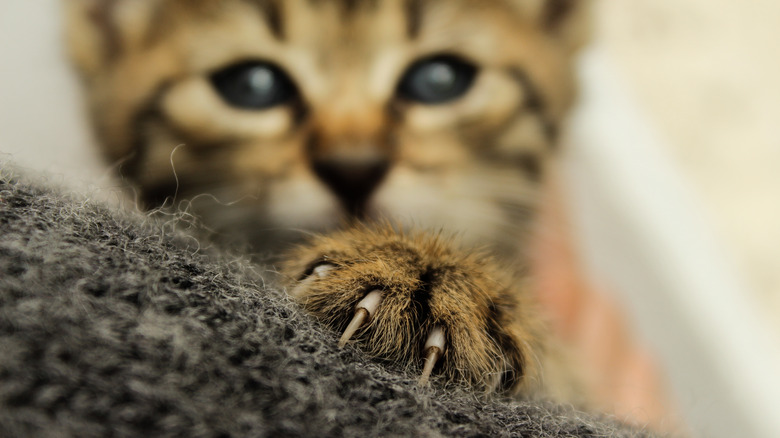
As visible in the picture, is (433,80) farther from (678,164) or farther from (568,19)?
(678,164)

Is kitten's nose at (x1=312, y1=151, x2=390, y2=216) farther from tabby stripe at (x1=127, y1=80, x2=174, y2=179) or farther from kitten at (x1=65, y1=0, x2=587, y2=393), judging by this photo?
tabby stripe at (x1=127, y1=80, x2=174, y2=179)

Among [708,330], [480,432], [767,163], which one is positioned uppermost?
[767,163]

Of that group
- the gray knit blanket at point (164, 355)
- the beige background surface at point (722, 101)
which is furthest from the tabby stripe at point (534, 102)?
the beige background surface at point (722, 101)

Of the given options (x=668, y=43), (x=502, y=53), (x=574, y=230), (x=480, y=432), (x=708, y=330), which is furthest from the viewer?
(x=668, y=43)

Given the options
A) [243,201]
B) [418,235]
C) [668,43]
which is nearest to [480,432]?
[418,235]

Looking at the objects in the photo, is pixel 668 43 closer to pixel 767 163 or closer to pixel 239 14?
pixel 767 163

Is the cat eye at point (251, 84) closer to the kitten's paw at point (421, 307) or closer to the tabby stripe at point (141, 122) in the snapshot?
the tabby stripe at point (141, 122)

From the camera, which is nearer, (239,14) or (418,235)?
(418,235)
